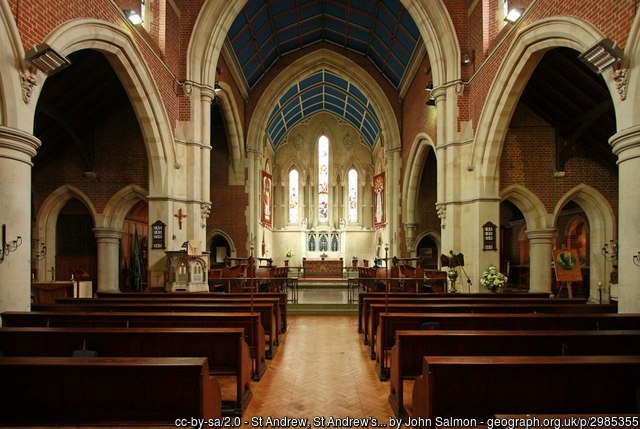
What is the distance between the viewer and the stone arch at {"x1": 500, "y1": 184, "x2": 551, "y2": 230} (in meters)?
12.6

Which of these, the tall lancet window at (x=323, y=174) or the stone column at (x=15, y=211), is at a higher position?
the tall lancet window at (x=323, y=174)

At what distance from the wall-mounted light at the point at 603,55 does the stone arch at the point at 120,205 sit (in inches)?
467

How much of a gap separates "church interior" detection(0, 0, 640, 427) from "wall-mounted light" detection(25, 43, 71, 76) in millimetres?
25

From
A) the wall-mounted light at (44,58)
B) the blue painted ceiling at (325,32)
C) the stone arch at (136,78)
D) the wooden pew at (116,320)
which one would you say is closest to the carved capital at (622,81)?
the wooden pew at (116,320)

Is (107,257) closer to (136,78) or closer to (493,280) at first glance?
(136,78)

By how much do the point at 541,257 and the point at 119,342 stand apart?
39.8 ft

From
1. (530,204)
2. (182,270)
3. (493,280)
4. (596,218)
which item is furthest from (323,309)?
(596,218)

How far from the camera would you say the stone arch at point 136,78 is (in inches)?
285

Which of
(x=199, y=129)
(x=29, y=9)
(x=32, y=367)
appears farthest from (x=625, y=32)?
(x=199, y=129)

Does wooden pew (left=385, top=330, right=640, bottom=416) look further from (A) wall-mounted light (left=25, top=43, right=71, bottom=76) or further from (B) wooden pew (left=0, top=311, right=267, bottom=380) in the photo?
(A) wall-mounted light (left=25, top=43, right=71, bottom=76)

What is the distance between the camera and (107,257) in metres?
13.9

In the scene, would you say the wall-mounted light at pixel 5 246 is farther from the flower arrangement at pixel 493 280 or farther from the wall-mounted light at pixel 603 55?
the flower arrangement at pixel 493 280

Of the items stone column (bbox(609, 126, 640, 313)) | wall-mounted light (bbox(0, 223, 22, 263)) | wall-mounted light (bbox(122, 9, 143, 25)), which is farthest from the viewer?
wall-mounted light (bbox(122, 9, 143, 25))

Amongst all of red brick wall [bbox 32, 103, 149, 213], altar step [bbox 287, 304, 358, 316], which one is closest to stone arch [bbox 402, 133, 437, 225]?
altar step [bbox 287, 304, 358, 316]
